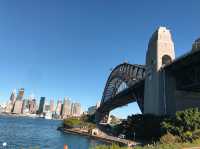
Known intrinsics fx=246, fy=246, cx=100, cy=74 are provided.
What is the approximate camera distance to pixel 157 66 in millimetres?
52719

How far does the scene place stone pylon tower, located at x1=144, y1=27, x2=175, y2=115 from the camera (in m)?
49.9

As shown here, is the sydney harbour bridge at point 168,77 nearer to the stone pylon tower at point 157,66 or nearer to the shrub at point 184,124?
the stone pylon tower at point 157,66


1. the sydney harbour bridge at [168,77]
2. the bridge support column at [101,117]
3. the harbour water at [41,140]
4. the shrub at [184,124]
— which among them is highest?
the sydney harbour bridge at [168,77]

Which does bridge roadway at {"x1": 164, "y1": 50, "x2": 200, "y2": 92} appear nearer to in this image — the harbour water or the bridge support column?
the harbour water

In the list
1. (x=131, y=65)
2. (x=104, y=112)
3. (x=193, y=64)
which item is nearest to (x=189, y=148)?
(x=193, y=64)

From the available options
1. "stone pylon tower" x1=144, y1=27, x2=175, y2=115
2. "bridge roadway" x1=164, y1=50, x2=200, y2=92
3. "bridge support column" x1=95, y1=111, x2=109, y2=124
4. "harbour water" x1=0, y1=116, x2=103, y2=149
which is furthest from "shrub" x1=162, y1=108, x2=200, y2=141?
"bridge support column" x1=95, y1=111, x2=109, y2=124

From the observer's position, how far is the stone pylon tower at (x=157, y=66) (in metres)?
49.9

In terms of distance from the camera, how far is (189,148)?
18234 mm

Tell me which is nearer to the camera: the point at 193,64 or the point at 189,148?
the point at 189,148

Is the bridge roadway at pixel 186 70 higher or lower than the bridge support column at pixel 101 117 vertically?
higher

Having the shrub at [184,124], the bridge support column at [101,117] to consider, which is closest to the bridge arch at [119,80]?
the bridge support column at [101,117]

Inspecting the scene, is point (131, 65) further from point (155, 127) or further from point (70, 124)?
point (155, 127)

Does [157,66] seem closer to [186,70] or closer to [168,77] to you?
[168,77]

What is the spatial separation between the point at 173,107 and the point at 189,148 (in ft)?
104
